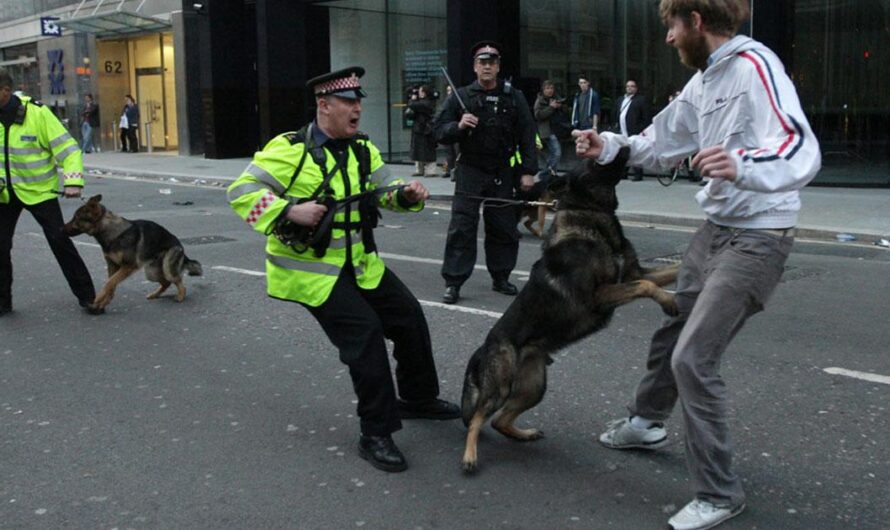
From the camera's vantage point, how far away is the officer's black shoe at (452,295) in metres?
7.73

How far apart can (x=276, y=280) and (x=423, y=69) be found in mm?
19170

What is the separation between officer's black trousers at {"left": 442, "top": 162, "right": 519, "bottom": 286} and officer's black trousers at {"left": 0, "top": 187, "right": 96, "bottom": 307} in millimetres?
2946

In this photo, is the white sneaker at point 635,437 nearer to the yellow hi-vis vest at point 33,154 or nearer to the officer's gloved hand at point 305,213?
the officer's gloved hand at point 305,213

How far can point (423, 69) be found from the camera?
23.0 m

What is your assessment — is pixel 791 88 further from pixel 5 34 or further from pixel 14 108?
pixel 5 34

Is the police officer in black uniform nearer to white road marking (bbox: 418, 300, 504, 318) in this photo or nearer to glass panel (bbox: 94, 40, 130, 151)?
white road marking (bbox: 418, 300, 504, 318)

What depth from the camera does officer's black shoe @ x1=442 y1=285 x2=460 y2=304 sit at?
7730 mm

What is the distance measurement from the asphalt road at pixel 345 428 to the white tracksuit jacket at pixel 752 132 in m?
1.23

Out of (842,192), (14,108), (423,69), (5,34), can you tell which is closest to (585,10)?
(423,69)

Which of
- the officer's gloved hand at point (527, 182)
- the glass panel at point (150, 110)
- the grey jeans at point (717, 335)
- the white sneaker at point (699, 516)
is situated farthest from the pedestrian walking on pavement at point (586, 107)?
the glass panel at point (150, 110)

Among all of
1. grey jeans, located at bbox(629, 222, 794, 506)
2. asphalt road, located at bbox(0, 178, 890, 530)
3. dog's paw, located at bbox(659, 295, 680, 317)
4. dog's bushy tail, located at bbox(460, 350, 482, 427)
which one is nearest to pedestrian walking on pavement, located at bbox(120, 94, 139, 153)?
asphalt road, located at bbox(0, 178, 890, 530)

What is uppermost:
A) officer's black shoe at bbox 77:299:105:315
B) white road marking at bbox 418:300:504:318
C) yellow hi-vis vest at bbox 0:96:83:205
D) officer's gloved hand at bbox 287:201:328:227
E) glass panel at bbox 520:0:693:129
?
glass panel at bbox 520:0:693:129

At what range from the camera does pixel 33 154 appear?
7516mm

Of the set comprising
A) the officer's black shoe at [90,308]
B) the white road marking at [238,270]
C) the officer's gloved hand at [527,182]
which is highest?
the officer's gloved hand at [527,182]
